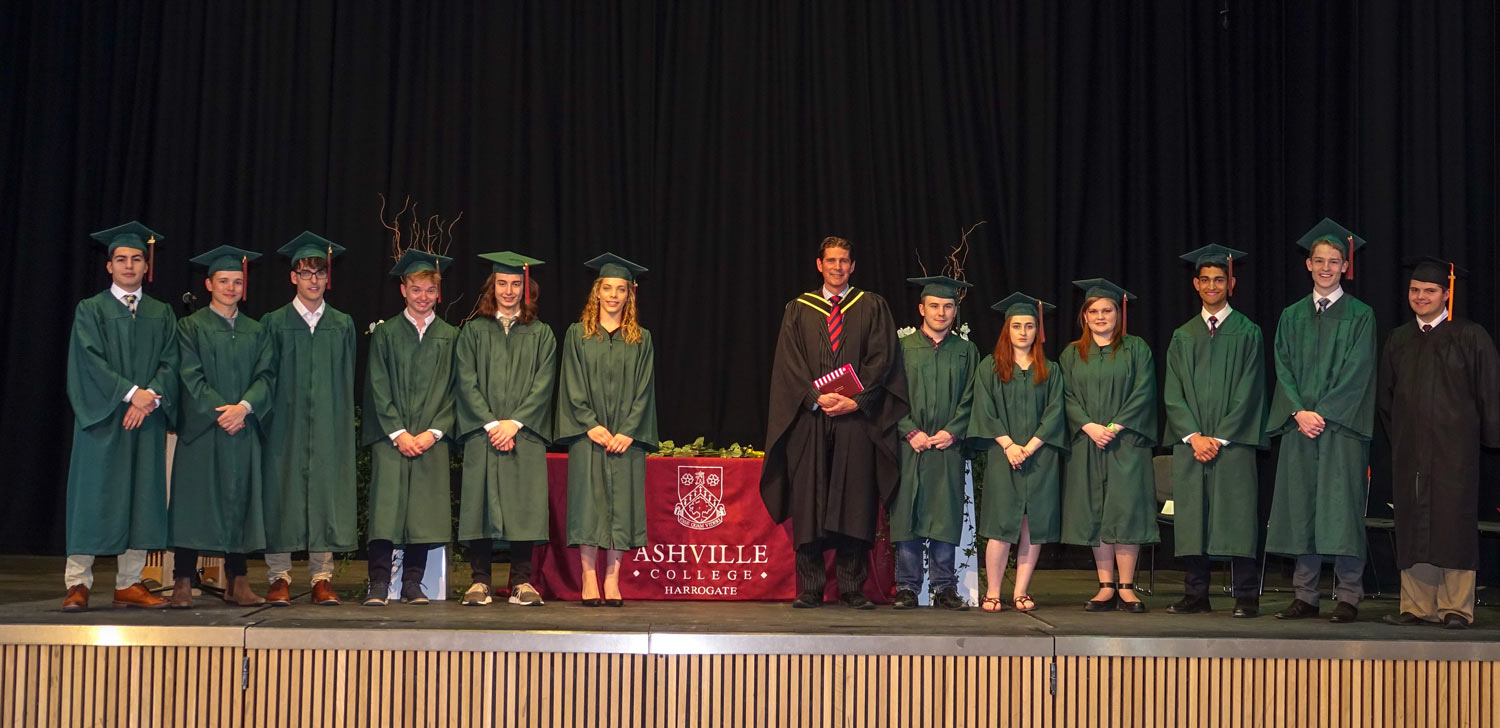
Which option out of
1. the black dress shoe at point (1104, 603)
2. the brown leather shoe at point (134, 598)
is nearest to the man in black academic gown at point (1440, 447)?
the black dress shoe at point (1104, 603)

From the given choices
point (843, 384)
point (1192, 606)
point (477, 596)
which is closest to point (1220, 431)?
point (1192, 606)

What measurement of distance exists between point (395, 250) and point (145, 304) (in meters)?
3.70

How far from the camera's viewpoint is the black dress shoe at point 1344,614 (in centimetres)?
555

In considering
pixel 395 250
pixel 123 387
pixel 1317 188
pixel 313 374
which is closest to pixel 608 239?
pixel 395 250

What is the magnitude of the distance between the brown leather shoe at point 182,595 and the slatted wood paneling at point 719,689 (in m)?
0.79

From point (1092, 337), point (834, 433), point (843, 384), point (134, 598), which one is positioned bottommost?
point (134, 598)

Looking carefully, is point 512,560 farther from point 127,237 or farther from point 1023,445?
point 1023,445

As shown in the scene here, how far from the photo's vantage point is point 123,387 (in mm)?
5453

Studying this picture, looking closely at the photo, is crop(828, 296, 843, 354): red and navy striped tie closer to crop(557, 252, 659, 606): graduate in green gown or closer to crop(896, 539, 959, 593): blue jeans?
crop(557, 252, 659, 606): graduate in green gown

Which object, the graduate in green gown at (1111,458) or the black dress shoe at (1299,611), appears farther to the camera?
the graduate in green gown at (1111,458)

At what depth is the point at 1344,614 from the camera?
5.59 metres

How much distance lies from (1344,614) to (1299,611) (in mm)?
213

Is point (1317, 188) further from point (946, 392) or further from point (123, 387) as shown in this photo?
point (123, 387)

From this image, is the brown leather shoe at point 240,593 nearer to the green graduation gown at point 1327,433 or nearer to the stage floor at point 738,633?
the stage floor at point 738,633
